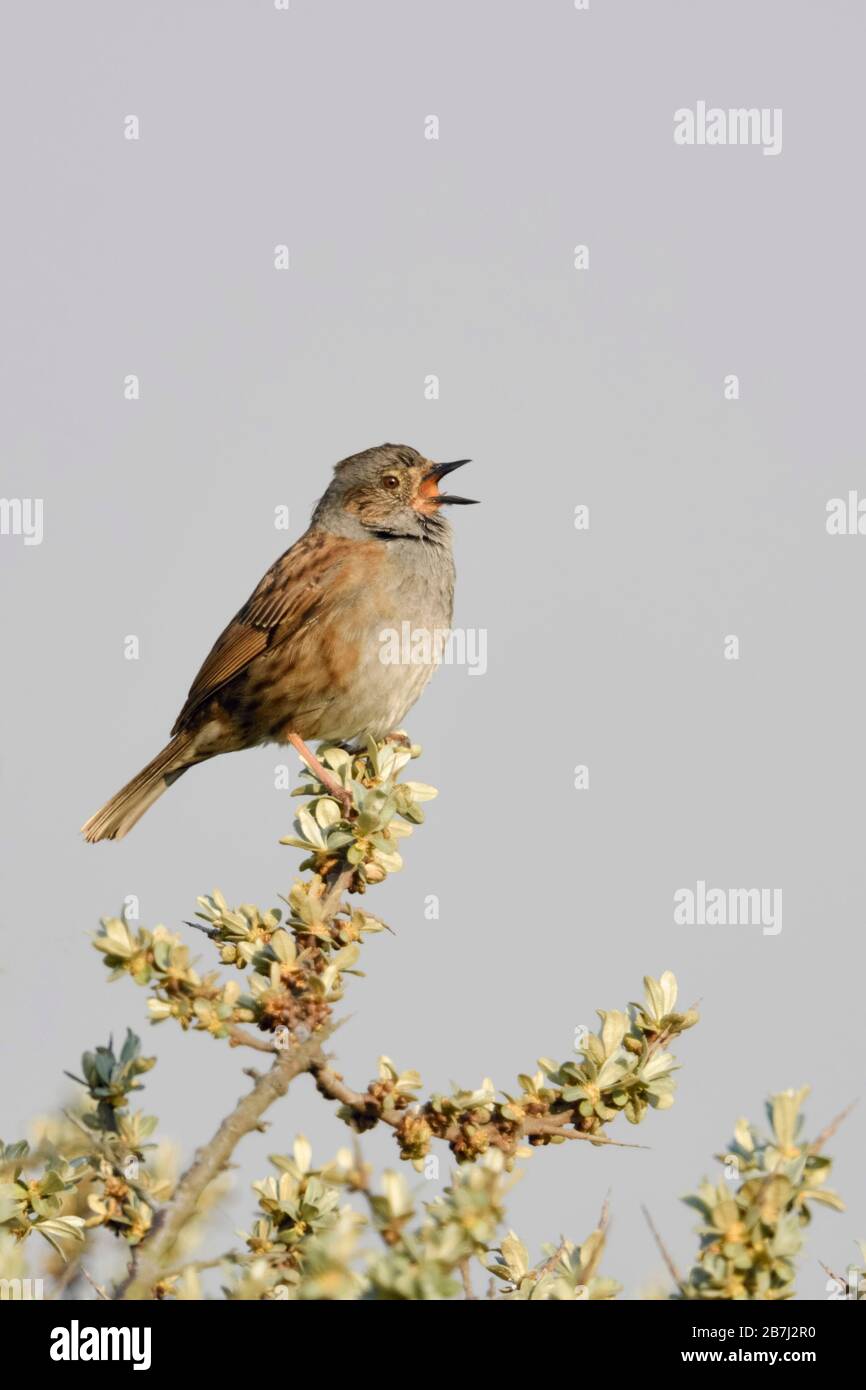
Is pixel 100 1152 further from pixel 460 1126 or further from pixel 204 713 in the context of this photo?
pixel 204 713

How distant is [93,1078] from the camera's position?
3576 millimetres

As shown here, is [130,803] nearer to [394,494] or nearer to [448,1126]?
[394,494]

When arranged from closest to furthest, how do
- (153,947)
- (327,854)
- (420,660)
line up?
(153,947) < (327,854) < (420,660)

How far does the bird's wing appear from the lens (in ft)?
25.1

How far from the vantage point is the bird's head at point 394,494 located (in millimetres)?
7875

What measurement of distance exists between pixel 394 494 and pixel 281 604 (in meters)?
0.80

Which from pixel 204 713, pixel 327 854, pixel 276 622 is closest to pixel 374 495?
pixel 276 622

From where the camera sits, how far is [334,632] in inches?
293

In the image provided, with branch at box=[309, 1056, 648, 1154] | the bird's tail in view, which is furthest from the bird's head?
branch at box=[309, 1056, 648, 1154]

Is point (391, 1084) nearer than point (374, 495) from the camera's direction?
Yes

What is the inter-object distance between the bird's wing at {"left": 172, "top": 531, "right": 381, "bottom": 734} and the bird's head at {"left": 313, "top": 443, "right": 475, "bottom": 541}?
0.16 m

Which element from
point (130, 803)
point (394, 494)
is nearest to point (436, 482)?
point (394, 494)
